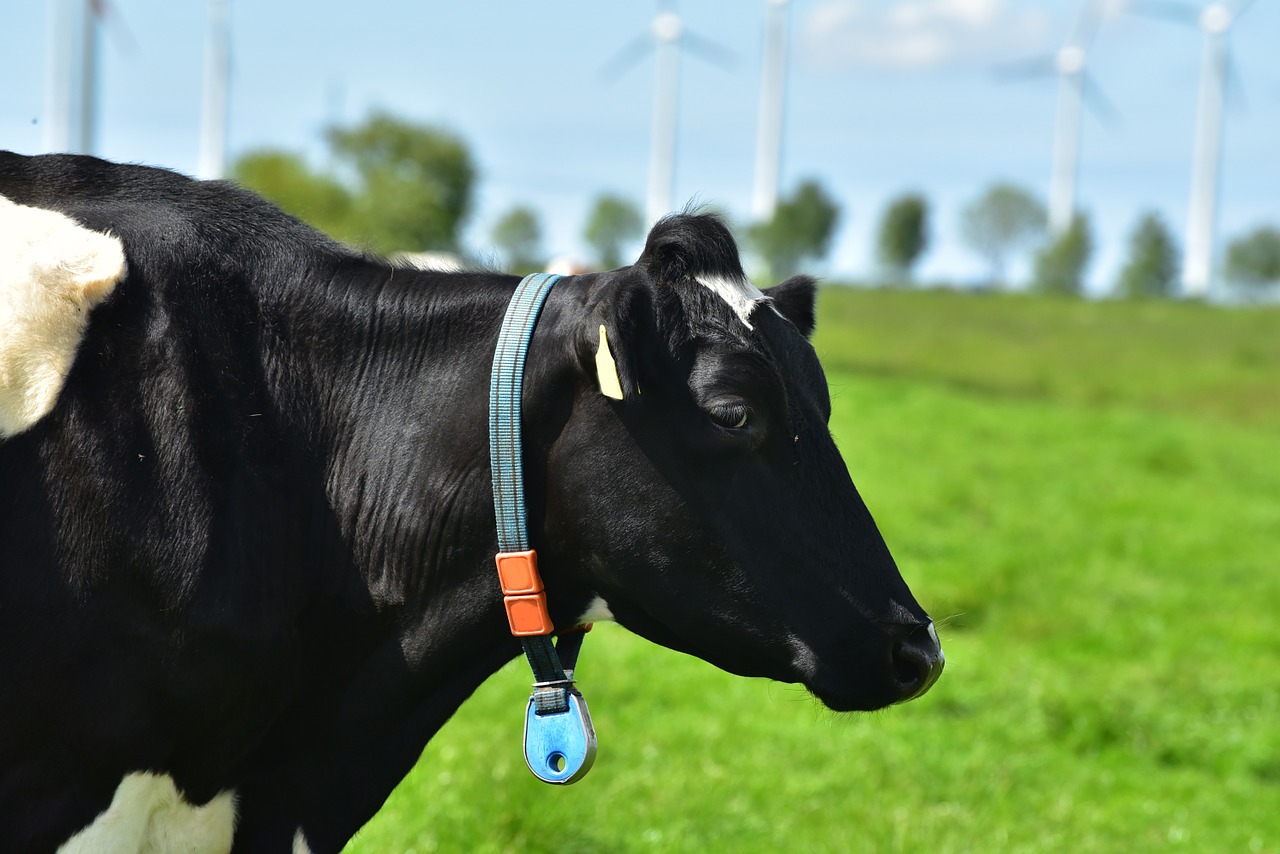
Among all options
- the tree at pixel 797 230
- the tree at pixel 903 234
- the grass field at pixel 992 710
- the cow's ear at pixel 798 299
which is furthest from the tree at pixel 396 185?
the tree at pixel 903 234

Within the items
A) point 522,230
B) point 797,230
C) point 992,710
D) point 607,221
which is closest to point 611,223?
point 607,221

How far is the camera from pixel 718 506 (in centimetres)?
274

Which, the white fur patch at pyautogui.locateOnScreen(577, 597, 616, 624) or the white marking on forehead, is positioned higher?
the white marking on forehead

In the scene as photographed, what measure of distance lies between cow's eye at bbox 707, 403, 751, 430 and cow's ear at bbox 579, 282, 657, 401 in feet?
0.58

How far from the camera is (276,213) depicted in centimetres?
305

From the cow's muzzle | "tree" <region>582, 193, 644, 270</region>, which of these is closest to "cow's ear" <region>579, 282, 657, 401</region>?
the cow's muzzle

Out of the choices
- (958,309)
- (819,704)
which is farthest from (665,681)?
(958,309)

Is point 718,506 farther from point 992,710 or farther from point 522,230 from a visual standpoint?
point 522,230

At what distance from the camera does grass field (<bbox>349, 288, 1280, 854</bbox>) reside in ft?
18.2

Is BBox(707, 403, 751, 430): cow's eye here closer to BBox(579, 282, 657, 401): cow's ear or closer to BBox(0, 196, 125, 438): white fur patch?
BBox(579, 282, 657, 401): cow's ear

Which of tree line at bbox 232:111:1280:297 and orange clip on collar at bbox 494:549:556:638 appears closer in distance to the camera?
orange clip on collar at bbox 494:549:556:638

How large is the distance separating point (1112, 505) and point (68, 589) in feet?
42.7

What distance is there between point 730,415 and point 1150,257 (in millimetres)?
83787

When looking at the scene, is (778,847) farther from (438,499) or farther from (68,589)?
(68,589)
